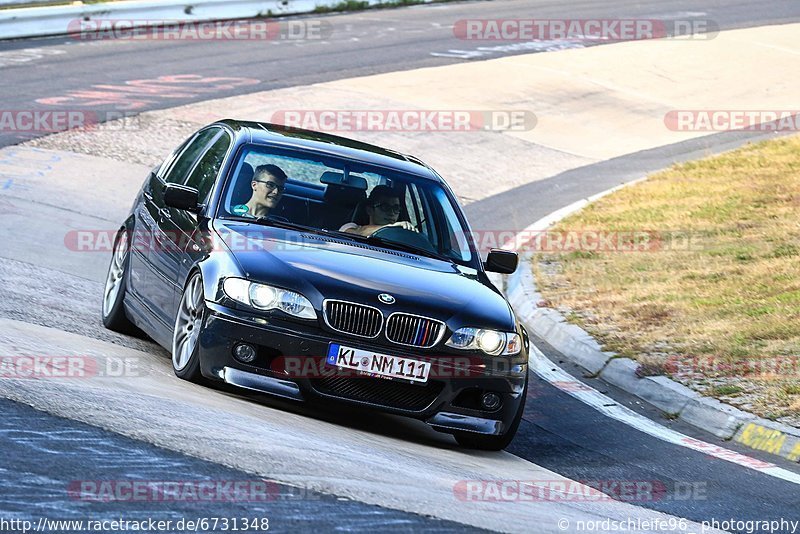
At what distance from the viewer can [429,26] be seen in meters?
28.3

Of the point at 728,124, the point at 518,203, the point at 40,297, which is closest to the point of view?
the point at 40,297

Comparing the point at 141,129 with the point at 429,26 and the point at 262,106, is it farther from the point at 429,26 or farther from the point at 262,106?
the point at 429,26

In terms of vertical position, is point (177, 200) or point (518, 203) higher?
point (177, 200)

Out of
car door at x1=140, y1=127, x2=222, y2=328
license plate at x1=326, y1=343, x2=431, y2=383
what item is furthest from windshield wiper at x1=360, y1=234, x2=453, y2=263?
license plate at x1=326, y1=343, x2=431, y2=383

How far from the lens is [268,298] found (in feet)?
24.2

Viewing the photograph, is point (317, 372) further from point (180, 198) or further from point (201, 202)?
point (201, 202)

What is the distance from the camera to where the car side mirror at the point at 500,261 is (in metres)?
8.97

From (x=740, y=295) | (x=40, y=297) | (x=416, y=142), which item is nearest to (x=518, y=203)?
(x=416, y=142)

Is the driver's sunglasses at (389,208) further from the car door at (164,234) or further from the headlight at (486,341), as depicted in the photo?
the headlight at (486,341)

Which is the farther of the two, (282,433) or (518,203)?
(518,203)

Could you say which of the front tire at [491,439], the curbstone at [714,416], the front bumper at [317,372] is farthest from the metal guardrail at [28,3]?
the front tire at [491,439]

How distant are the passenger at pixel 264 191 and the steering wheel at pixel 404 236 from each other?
66cm

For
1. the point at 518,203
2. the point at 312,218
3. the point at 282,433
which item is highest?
the point at 312,218

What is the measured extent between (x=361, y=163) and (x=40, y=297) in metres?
2.66
